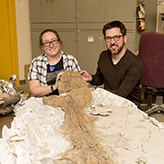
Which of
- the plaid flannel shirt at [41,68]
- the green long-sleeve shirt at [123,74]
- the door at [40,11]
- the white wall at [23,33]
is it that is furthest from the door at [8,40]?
the green long-sleeve shirt at [123,74]

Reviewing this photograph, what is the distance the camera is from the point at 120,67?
2.27 m

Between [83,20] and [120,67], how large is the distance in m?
2.74

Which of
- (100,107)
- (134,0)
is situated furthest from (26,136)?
(134,0)

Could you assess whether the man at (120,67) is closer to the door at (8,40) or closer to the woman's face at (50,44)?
the woman's face at (50,44)

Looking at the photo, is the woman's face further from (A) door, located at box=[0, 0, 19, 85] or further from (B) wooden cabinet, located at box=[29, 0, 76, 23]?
(A) door, located at box=[0, 0, 19, 85]

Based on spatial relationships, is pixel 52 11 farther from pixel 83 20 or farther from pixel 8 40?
pixel 8 40

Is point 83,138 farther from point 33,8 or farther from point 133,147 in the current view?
point 33,8

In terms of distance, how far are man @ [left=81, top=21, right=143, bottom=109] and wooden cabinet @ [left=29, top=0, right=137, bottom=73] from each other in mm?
2143

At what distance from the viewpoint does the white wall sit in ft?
17.0

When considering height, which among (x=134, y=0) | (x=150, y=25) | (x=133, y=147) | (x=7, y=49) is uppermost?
(x=134, y=0)

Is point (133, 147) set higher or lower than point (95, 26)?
lower

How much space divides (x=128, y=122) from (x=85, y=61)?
3.49 m

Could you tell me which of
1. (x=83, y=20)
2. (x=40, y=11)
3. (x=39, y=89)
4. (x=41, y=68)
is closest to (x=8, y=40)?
(x=40, y=11)

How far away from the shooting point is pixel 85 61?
4.92m
